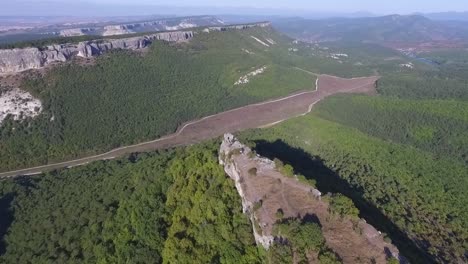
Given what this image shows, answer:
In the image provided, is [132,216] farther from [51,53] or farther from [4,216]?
[51,53]

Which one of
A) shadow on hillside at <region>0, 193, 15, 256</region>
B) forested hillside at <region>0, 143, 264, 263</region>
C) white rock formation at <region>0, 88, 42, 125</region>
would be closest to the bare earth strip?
forested hillside at <region>0, 143, 264, 263</region>

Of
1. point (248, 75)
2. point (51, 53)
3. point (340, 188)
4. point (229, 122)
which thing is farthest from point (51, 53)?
point (340, 188)

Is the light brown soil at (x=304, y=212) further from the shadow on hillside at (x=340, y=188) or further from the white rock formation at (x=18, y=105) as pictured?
the white rock formation at (x=18, y=105)

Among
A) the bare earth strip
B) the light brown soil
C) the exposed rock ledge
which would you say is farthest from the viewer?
the bare earth strip

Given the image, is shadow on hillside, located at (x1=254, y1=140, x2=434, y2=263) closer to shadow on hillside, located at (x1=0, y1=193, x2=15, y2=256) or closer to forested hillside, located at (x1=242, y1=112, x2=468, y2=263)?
forested hillside, located at (x1=242, y1=112, x2=468, y2=263)

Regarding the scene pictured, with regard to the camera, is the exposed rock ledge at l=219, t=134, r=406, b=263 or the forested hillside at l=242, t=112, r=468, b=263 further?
the forested hillside at l=242, t=112, r=468, b=263

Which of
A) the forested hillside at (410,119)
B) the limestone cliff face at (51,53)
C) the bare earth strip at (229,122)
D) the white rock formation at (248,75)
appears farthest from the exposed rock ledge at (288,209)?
the white rock formation at (248,75)

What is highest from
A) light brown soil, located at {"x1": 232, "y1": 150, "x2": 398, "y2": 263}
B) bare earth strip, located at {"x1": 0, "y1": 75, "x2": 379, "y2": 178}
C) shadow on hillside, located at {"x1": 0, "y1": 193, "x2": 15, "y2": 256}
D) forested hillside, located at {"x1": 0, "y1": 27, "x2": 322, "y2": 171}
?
light brown soil, located at {"x1": 232, "y1": 150, "x2": 398, "y2": 263}
